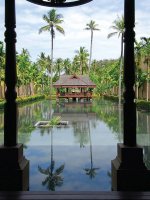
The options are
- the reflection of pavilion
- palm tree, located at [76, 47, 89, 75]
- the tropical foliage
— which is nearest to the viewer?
the reflection of pavilion

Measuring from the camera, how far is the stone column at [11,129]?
5113 mm

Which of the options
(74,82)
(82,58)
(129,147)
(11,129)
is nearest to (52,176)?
(11,129)

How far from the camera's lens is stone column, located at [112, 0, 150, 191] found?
17.0 feet

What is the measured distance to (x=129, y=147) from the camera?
5.30 metres

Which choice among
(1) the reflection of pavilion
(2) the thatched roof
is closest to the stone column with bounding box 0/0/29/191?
(1) the reflection of pavilion

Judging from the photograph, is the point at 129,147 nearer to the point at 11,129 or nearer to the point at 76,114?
the point at 11,129

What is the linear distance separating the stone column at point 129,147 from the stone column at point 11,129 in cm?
145

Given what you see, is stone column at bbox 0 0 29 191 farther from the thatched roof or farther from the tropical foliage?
the thatched roof

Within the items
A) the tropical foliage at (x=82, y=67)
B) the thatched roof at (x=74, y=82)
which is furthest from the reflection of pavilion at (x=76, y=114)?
the thatched roof at (x=74, y=82)

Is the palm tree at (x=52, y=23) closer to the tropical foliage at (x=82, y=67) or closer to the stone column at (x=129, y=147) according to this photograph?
the tropical foliage at (x=82, y=67)

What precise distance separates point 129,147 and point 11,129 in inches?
70.8

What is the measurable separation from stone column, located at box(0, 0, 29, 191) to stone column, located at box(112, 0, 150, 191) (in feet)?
4.76

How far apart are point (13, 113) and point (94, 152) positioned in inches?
169

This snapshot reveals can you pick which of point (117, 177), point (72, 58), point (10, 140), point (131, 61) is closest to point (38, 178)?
point (10, 140)
